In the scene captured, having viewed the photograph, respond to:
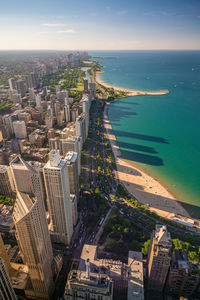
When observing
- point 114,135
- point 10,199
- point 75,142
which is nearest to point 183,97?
point 114,135

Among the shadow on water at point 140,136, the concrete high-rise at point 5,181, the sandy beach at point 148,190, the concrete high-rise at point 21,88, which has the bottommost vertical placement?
the sandy beach at point 148,190

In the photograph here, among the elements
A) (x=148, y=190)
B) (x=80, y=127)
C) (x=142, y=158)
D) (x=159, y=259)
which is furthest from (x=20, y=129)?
(x=159, y=259)

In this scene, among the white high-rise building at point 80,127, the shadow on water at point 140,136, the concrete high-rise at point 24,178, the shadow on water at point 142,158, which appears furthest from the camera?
the shadow on water at point 140,136

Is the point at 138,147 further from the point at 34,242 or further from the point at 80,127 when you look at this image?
the point at 34,242

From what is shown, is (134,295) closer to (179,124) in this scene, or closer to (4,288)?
(4,288)

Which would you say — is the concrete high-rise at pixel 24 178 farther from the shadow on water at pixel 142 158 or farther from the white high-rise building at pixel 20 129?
the white high-rise building at pixel 20 129

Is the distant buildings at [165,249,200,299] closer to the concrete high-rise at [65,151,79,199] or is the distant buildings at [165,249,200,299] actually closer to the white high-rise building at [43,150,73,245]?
the white high-rise building at [43,150,73,245]

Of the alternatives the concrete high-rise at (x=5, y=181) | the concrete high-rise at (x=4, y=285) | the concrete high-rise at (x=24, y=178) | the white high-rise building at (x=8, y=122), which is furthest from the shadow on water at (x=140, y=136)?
the concrete high-rise at (x=4, y=285)
